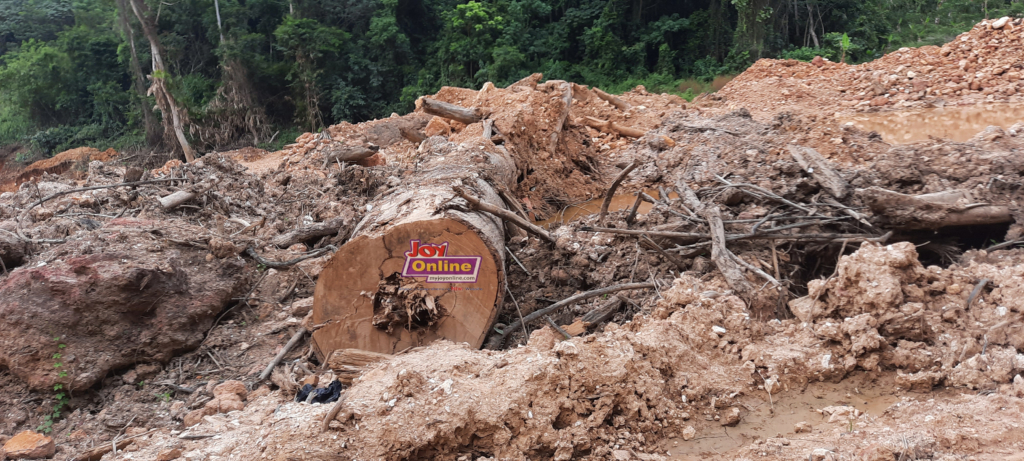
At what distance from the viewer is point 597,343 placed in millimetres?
2500

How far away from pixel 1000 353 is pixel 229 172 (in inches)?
260

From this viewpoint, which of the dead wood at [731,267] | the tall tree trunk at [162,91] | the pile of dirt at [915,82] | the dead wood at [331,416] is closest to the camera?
the dead wood at [331,416]

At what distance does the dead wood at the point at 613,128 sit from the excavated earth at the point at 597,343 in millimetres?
3877

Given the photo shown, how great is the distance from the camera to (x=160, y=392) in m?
3.11

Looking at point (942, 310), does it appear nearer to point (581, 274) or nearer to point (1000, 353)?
point (1000, 353)

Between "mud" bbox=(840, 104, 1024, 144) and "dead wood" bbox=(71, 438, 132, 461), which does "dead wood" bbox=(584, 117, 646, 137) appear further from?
"dead wood" bbox=(71, 438, 132, 461)

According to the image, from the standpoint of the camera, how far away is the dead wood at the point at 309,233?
4867mm

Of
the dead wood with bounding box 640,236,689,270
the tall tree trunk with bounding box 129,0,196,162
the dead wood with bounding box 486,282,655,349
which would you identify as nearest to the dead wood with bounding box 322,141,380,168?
the dead wood with bounding box 486,282,655,349

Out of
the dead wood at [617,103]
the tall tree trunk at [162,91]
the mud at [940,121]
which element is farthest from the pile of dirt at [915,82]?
the tall tree trunk at [162,91]

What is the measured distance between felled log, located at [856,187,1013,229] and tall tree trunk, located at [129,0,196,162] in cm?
1421

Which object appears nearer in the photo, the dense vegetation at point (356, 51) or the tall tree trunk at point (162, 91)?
the tall tree trunk at point (162, 91)

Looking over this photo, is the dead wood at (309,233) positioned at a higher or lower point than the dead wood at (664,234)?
lower

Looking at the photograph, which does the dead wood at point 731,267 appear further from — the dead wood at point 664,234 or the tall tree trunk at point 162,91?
the tall tree trunk at point 162,91

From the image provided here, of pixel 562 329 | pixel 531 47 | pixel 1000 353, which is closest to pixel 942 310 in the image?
pixel 1000 353
